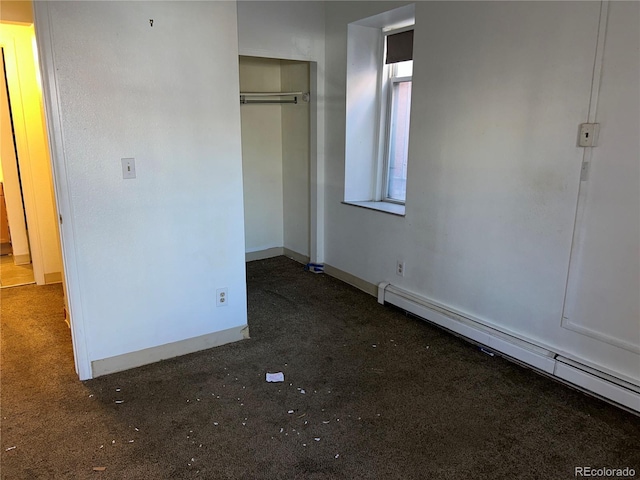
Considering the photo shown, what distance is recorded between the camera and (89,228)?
8.66 feet

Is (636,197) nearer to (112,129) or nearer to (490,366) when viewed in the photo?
(490,366)

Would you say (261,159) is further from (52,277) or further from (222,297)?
(52,277)

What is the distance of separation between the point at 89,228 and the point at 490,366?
254 centimetres

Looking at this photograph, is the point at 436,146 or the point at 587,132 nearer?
the point at 587,132

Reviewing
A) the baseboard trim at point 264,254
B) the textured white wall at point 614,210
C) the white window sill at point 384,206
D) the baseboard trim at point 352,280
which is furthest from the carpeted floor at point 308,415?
the baseboard trim at point 264,254

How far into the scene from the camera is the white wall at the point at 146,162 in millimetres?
2496

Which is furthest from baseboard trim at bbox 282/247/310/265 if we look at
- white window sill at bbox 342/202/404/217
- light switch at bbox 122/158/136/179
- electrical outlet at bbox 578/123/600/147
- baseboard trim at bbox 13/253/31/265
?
electrical outlet at bbox 578/123/600/147

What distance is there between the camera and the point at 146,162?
2.73 m

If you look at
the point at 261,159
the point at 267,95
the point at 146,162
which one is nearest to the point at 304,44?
the point at 267,95

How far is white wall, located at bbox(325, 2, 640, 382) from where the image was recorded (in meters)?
2.56

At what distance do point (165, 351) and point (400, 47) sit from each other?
3.06 m

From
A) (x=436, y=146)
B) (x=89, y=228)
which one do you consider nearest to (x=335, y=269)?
(x=436, y=146)

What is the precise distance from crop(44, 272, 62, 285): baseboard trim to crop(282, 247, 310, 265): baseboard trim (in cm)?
228

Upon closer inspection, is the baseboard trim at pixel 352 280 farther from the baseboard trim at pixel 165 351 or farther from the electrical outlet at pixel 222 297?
the electrical outlet at pixel 222 297
